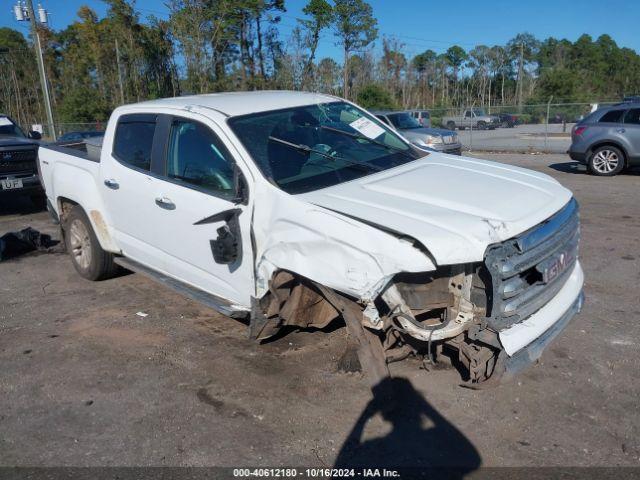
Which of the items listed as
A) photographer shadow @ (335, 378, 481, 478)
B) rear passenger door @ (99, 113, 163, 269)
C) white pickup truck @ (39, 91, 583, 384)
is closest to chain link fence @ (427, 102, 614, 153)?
white pickup truck @ (39, 91, 583, 384)

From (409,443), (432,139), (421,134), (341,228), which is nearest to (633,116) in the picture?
(432,139)

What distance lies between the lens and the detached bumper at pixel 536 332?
3.19 metres

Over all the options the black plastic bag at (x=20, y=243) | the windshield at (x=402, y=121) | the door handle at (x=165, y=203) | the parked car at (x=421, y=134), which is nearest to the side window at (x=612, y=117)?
the parked car at (x=421, y=134)

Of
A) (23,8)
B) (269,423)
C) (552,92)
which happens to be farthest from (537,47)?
(269,423)

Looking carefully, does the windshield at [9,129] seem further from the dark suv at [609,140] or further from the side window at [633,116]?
the side window at [633,116]

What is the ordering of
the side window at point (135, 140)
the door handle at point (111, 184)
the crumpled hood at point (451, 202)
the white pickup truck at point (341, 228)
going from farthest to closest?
the door handle at point (111, 184) → the side window at point (135, 140) → the white pickup truck at point (341, 228) → the crumpled hood at point (451, 202)

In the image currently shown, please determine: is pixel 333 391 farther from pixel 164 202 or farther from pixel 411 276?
pixel 164 202

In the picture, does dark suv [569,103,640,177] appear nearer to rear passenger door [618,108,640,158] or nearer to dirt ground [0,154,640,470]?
rear passenger door [618,108,640,158]

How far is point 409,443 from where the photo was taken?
124 inches

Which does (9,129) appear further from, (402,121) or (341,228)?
(341,228)

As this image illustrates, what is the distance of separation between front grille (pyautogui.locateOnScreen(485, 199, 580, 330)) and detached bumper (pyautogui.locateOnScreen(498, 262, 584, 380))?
0.06 meters

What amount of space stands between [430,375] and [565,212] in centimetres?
143

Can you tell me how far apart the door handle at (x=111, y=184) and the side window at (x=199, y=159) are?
2.71 feet

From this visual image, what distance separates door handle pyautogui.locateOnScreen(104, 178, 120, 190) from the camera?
5.05 m
